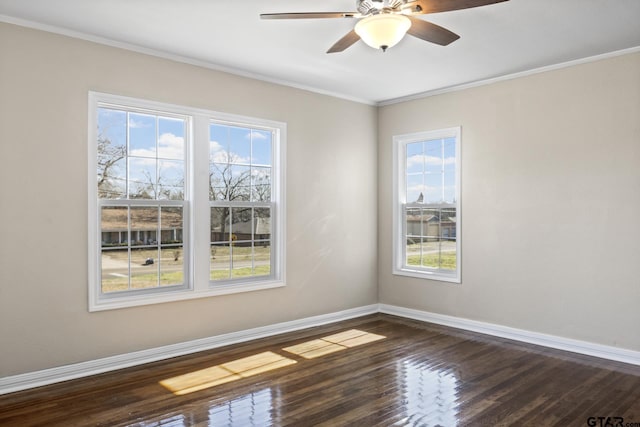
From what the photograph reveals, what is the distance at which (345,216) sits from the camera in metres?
5.96

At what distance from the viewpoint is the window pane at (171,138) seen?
4.41m

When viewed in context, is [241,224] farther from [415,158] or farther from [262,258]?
[415,158]

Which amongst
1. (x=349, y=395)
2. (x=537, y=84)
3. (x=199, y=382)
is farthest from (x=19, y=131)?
(x=537, y=84)

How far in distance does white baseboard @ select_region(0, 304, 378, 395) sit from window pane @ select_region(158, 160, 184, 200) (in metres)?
→ 1.40

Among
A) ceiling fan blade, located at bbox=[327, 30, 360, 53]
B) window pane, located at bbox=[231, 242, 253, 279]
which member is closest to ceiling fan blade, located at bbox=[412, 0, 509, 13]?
ceiling fan blade, located at bbox=[327, 30, 360, 53]

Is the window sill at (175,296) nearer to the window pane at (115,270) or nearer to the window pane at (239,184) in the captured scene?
the window pane at (115,270)

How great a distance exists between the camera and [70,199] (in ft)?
12.5

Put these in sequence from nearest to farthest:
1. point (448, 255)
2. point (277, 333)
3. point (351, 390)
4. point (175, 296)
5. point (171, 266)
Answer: point (351, 390) → point (175, 296) → point (171, 266) → point (277, 333) → point (448, 255)

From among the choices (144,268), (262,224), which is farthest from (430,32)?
(144,268)

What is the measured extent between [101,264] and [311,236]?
2.33 metres

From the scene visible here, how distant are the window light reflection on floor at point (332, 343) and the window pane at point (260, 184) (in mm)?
1614

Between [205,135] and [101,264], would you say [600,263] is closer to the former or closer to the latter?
[205,135]

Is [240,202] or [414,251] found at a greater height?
[240,202]

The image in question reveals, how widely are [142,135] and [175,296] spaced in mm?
1505
